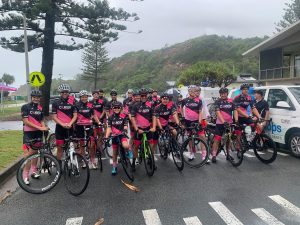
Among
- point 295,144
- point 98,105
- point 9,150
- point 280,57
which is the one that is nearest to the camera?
point 295,144

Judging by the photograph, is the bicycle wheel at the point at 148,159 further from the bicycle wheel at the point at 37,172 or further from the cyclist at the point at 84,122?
the bicycle wheel at the point at 37,172

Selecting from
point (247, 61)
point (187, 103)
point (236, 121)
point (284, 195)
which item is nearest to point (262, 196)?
point (284, 195)

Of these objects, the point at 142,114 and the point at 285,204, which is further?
the point at 142,114

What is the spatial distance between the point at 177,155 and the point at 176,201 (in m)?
2.27

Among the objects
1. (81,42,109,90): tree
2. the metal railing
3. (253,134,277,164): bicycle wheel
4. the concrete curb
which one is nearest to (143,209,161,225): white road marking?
the concrete curb

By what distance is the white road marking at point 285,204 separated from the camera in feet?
16.7

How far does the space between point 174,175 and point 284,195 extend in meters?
2.40

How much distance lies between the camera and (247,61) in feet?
282

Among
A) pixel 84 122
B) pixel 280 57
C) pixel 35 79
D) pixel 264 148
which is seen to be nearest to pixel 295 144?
pixel 264 148

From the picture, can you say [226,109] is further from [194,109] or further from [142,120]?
[142,120]

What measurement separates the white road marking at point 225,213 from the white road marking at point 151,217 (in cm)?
96

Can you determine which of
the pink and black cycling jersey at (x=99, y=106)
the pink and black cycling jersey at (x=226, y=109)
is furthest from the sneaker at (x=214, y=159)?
the pink and black cycling jersey at (x=99, y=106)

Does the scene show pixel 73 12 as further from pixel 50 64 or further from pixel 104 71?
pixel 104 71

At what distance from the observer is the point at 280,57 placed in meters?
31.3
